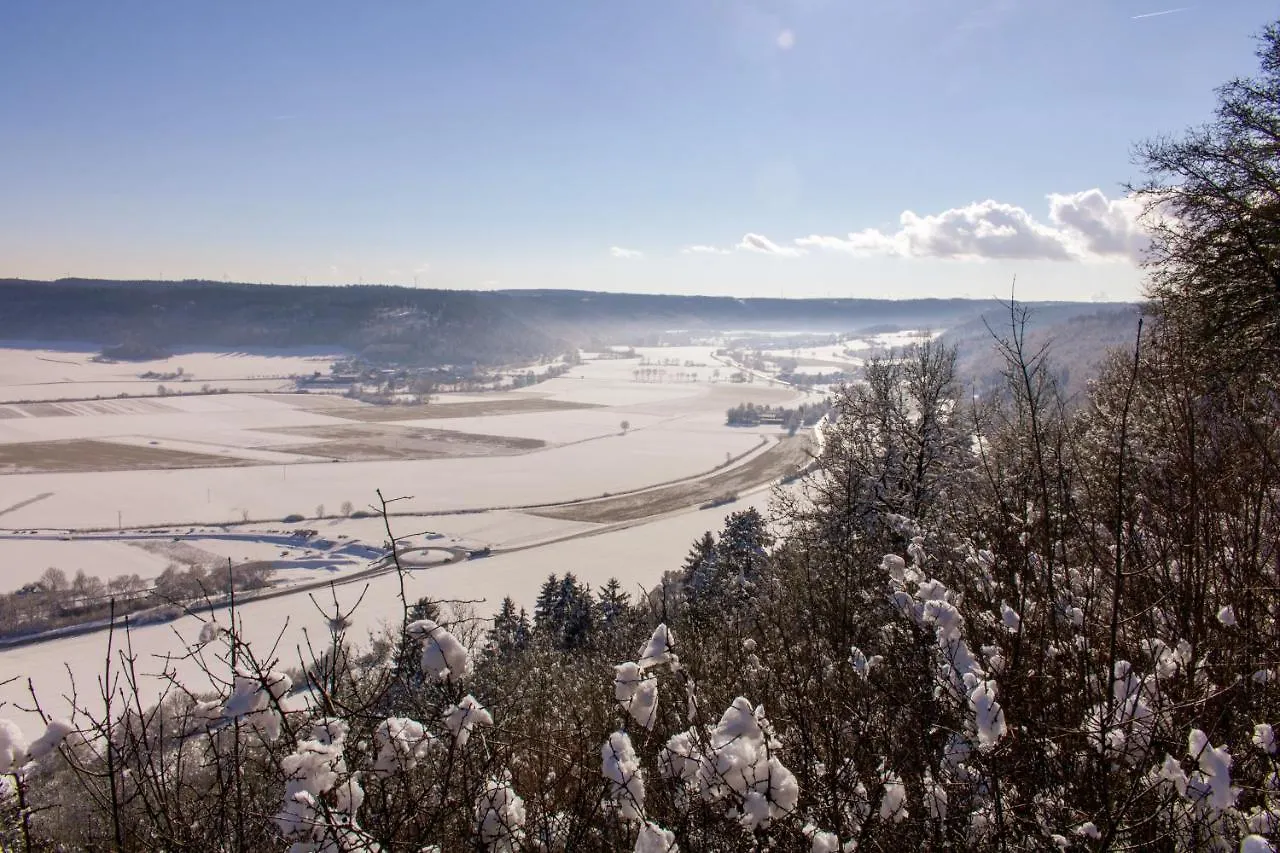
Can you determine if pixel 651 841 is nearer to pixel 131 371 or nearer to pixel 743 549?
pixel 743 549

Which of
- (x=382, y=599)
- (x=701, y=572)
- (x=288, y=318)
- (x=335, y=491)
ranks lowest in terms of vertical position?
(x=382, y=599)

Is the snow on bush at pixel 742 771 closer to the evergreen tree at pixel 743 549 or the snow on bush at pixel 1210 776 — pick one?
the snow on bush at pixel 1210 776

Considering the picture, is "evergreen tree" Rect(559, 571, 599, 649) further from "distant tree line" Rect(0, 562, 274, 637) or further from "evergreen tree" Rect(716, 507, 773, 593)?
"distant tree line" Rect(0, 562, 274, 637)

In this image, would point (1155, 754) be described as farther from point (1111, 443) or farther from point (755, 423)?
point (755, 423)

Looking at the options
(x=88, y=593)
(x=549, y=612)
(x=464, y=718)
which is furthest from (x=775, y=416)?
(x=464, y=718)

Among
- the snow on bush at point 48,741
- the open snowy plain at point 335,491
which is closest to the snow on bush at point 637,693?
the snow on bush at point 48,741

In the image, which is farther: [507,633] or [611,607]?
[611,607]

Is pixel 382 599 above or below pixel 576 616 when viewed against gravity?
below

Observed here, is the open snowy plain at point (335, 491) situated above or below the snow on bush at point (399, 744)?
below

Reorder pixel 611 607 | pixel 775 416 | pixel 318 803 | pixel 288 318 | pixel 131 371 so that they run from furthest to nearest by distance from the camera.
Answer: pixel 288 318 < pixel 131 371 < pixel 775 416 < pixel 611 607 < pixel 318 803

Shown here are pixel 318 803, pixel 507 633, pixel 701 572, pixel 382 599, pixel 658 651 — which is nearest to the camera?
pixel 318 803

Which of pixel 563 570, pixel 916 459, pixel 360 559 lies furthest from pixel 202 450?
pixel 916 459
